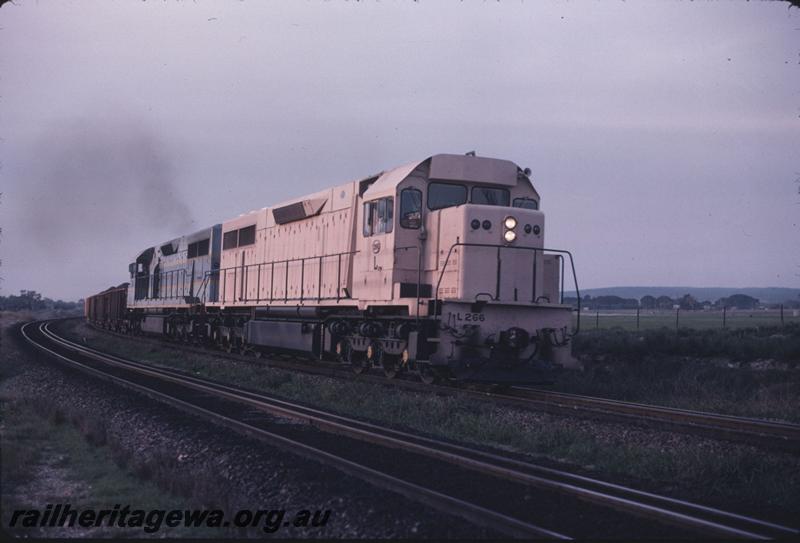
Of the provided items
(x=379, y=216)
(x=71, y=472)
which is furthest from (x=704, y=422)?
(x=71, y=472)

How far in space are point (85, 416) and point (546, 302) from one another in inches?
316

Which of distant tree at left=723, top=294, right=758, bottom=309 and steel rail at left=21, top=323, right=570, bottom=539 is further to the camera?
distant tree at left=723, top=294, right=758, bottom=309

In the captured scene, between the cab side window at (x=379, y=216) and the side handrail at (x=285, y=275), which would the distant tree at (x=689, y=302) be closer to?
the side handrail at (x=285, y=275)

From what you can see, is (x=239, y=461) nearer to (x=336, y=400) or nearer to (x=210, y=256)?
(x=336, y=400)

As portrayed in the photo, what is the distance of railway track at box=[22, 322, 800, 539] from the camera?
5.53 meters

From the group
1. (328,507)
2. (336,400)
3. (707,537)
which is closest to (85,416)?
(336,400)

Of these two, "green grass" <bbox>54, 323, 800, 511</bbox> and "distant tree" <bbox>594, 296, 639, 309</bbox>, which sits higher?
"distant tree" <bbox>594, 296, 639, 309</bbox>

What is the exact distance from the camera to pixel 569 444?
933 centimetres

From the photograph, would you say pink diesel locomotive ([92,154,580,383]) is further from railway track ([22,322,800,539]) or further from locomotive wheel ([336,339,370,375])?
railway track ([22,322,800,539])

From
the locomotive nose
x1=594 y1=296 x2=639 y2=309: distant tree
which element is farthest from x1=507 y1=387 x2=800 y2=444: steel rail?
x1=594 y1=296 x2=639 y2=309: distant tree

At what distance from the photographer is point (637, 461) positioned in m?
8.24

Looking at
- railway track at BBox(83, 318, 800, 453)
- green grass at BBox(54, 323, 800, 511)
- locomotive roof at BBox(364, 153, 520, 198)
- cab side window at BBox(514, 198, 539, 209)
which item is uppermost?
locomotive roof at BBox(364, 153, 520, 198)

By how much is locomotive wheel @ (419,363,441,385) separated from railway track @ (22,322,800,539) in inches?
107

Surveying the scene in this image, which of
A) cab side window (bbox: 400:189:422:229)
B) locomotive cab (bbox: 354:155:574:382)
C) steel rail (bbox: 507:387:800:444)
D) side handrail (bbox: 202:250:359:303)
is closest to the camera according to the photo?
steel rail (bbox: 507:387:800:444)
